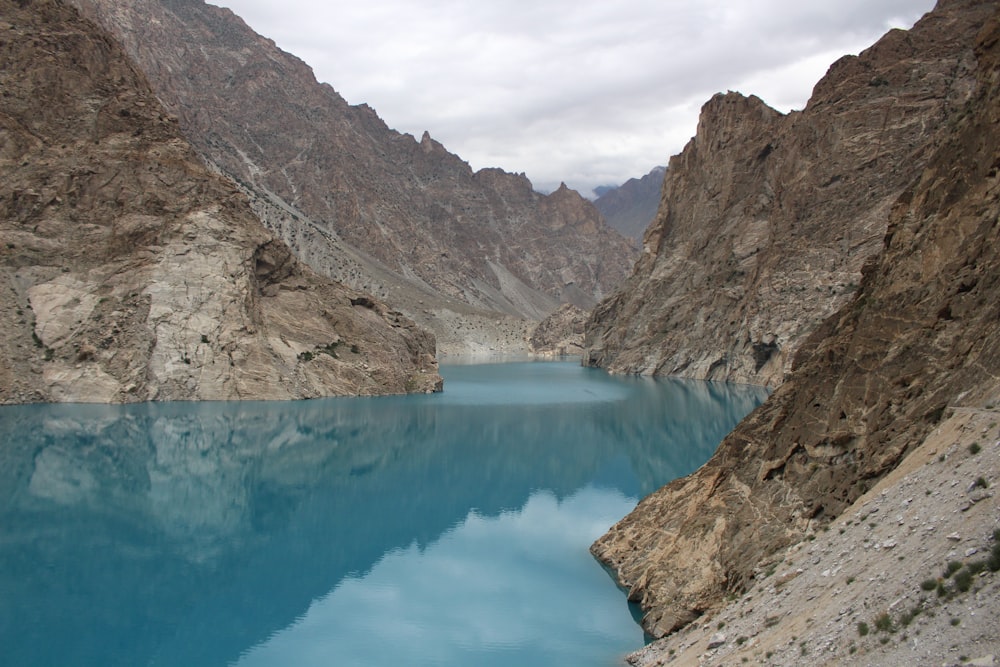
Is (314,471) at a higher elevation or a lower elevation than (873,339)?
lower

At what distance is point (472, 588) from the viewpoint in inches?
892

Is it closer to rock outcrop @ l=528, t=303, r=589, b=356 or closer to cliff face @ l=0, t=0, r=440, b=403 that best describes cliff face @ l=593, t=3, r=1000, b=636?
cliff face @ l=0, t=0, r=440, b=403

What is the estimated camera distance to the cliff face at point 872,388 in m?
15.1

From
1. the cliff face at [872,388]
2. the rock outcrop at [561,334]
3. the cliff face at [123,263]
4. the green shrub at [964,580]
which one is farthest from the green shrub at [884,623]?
the rock outcrop at [561,334]

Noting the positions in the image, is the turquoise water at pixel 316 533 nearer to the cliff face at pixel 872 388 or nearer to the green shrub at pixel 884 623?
the cliff face at pixel 872 388

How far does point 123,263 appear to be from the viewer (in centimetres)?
6625

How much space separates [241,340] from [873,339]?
59.6m

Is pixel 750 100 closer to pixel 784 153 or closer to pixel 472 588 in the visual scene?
pixel 784 153

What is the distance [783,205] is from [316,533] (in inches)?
2846

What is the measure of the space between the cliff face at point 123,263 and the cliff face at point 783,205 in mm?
41987

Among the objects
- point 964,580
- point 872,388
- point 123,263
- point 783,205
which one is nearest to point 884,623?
point 964,580

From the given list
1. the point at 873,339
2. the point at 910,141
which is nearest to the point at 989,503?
the point at 873,339

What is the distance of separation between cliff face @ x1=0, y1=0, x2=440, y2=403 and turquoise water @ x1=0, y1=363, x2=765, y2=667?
22.5ft

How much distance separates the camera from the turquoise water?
18516mm
